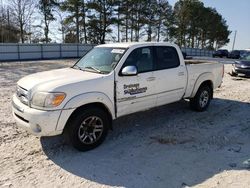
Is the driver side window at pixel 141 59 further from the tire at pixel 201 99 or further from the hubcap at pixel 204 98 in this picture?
the hubcap at pixel 204 98

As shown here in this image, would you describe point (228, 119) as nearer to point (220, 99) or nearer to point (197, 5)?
point (220, 99)

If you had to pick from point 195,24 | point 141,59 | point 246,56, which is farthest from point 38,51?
point 195,24

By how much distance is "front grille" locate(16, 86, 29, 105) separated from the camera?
432 centimetres

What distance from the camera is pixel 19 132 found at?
5273mm

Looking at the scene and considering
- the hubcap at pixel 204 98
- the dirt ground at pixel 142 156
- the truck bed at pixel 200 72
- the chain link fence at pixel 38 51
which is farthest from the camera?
the chain link fence at pixel 38 51

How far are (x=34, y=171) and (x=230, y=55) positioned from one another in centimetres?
4483

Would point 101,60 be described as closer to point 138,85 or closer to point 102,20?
point 138,85

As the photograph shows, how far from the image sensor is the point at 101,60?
5.25 meters

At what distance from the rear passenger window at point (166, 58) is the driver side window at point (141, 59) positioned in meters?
0.23

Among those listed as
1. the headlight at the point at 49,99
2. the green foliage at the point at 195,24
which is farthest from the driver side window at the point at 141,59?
the green foliage at the point at 195,24

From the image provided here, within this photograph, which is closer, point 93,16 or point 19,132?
point 19,132

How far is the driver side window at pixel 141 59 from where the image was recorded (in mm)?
5102

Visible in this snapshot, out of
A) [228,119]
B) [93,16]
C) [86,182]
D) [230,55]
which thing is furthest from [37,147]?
[230,55]

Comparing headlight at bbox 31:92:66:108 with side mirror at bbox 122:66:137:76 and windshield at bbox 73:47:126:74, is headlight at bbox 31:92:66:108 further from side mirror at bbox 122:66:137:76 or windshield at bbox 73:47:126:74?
side mirror at bbox 122:66:137:76
